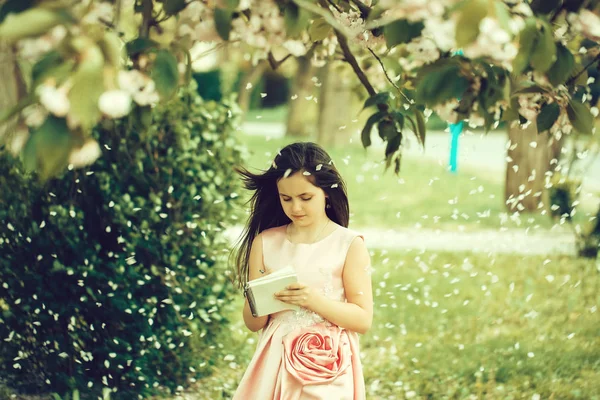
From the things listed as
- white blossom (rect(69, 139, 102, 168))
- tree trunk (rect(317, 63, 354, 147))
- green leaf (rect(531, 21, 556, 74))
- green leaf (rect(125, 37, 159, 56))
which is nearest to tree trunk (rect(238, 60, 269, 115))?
tree trunk (rect(317, 63, 354, 147))

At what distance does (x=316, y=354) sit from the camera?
8.86 feet

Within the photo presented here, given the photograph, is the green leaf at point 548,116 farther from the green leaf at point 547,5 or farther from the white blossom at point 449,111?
the green leaf at point 547,5

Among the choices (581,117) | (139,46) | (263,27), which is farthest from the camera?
(263,27)

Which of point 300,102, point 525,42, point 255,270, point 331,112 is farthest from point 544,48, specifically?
point 300,102

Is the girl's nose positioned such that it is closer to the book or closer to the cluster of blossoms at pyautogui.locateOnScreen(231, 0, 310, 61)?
the book

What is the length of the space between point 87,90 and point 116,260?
8.34 ft

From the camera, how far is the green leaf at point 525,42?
1.79 meters

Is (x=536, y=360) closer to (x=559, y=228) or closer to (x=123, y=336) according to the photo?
(x=123, y=336)

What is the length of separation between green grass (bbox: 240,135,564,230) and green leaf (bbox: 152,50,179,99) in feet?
Result: 19.3

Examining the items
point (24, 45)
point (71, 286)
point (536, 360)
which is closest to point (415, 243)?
point (536, 360)

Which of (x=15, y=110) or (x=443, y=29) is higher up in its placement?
(x=443, y=29)

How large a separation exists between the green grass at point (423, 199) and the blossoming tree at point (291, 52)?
197 inches

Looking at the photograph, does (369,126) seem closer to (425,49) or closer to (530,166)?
(425,49)

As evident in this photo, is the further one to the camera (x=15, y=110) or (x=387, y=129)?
(x=387, y=129)
